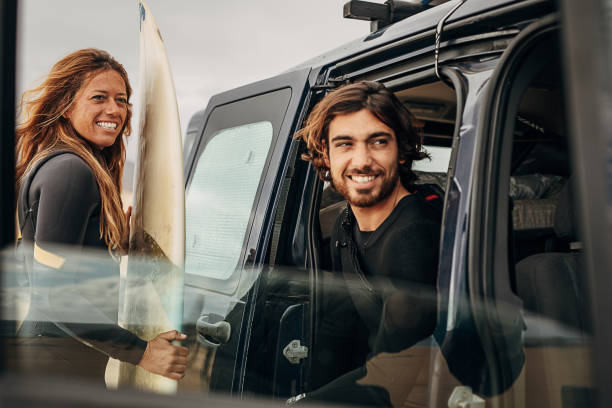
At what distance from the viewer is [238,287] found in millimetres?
2135

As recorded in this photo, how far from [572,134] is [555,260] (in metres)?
1.10

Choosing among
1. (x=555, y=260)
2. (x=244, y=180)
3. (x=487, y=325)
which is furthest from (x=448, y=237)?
(x=244, y=180)

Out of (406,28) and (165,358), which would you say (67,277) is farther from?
(406,28)

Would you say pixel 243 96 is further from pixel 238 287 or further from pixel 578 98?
pixel 578 98

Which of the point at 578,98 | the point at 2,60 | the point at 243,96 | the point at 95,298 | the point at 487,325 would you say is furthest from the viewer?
the point at 243,96

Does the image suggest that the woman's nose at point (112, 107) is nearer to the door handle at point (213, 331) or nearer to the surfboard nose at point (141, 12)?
the surfboard nose at point (141, 12)

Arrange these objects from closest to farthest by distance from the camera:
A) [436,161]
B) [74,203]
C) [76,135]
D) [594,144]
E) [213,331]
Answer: [594,144]
[74,203]
[76,135]
[213,331]
[436,161]

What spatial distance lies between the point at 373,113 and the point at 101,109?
82 cm

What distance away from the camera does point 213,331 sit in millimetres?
2029

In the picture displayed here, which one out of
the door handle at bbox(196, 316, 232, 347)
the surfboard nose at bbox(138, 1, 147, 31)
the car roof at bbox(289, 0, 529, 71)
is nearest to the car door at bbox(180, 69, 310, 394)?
the door handle at bbox(196, 316, 232, 347)

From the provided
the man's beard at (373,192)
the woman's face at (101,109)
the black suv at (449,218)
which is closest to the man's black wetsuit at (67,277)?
the woman's face at (101,109)

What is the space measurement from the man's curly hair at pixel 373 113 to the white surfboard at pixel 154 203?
1.68ft

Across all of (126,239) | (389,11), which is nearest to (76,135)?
(126,239)

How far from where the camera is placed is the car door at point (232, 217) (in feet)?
6.50
